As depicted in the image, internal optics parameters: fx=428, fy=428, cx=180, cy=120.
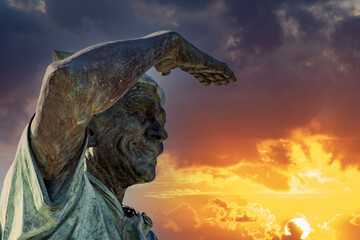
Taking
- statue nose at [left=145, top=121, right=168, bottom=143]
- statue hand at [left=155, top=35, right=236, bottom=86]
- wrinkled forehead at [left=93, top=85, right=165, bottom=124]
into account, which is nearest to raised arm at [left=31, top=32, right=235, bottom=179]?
statue hand at [left=155, top=35, right=236, bottom=86]

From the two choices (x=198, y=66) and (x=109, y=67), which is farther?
(x=198, y=66)

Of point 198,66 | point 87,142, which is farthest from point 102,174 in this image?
point 198,66

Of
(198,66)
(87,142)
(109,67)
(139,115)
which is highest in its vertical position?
(198,66)

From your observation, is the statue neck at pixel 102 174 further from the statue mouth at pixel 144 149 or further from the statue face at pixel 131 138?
the statue mouth at pixel 144 149

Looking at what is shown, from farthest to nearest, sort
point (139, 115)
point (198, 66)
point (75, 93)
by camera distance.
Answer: point (139, 115), point (198, 66), point (75, 93)

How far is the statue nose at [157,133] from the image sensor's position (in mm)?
3785

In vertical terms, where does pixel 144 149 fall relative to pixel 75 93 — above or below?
above

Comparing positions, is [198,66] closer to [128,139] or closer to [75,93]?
[128,139]

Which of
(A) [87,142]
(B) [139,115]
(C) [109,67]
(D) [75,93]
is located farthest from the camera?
(B) [139,115]

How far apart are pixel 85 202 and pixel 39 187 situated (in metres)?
A: 0.50

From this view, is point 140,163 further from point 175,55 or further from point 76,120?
point 76,120

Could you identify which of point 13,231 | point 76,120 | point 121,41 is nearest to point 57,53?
point 121,41

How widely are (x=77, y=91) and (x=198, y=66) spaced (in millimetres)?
1290

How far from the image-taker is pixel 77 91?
2393 mm
